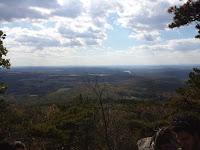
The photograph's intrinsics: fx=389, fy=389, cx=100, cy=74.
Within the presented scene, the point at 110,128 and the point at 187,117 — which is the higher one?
the point at 187,117

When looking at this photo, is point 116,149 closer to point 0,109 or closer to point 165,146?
point 0,109

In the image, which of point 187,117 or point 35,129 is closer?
point 187,117

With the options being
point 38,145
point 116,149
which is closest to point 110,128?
point 116,149

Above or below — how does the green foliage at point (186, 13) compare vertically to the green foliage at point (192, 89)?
above

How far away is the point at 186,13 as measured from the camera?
16219mm

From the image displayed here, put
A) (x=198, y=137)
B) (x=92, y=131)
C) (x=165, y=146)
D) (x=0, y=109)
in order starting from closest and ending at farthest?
(x=198, y=137) < (x=165, y=146) < (x=0, y=109) < (x=92, y=131)

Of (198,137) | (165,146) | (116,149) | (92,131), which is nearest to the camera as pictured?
(198,137)

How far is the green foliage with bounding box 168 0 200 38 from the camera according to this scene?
16.1m

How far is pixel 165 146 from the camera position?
4.61 m

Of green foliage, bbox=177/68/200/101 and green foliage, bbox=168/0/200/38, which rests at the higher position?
green foliage, bbox=168/0/200/38

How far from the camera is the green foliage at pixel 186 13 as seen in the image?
52.8ft

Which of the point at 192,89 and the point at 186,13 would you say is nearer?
the point at 186,13

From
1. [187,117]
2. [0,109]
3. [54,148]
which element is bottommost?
[54,148]

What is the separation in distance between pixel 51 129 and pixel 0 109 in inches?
773
